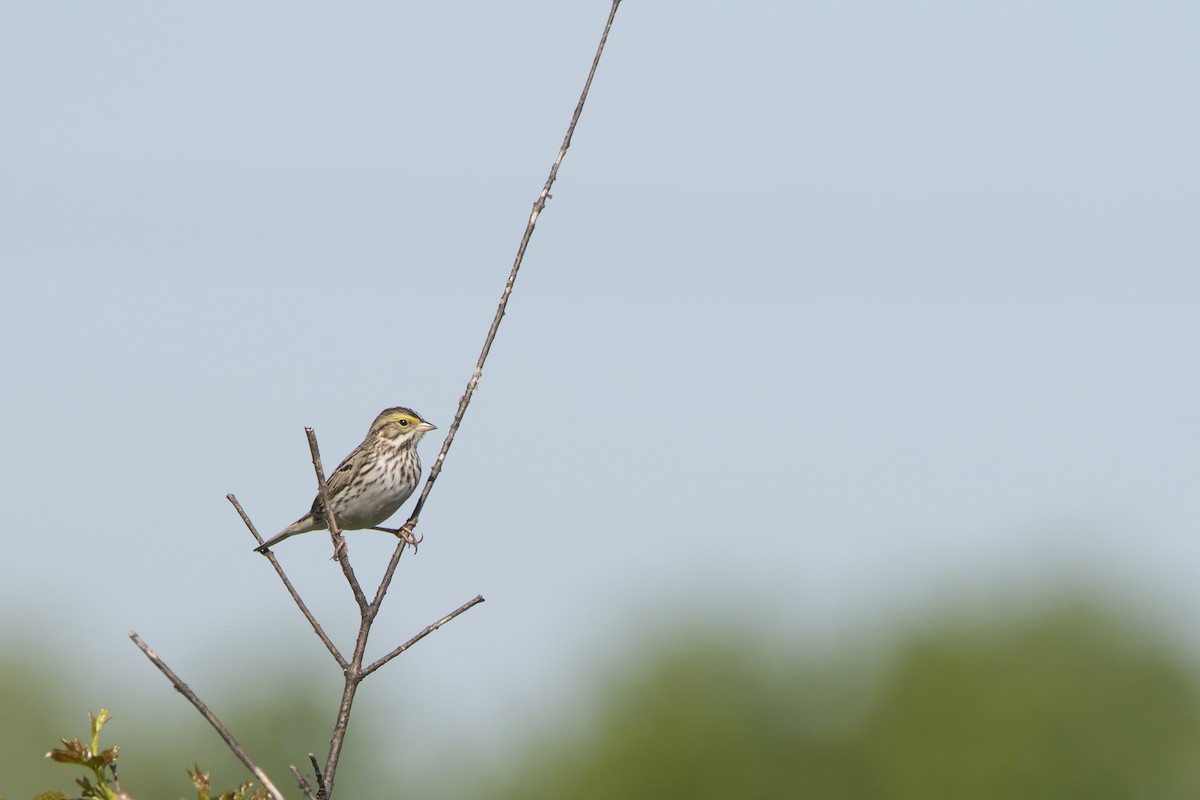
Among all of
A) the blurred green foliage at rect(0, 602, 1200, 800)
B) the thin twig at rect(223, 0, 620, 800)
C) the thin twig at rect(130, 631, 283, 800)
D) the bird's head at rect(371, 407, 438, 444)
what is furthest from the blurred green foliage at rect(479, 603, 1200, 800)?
the thin twig at rect(130, 631, 283, 800)

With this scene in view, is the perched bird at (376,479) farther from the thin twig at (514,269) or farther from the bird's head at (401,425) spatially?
the thin twig at (514,269)

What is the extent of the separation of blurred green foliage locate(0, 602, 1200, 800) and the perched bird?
122ft

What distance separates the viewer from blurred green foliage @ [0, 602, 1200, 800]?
52.3 metres

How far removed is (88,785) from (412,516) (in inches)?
73.8

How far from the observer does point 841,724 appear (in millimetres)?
54969

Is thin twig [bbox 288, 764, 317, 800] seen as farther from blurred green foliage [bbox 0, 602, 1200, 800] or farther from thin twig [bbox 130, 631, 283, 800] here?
blurred green foliage [bbox 0, 602, 1200, 800]

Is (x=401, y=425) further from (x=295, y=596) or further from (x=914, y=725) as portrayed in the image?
(x=914, y=725)

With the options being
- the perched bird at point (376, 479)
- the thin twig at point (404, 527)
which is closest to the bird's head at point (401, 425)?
the perched bird at point (376, 479)

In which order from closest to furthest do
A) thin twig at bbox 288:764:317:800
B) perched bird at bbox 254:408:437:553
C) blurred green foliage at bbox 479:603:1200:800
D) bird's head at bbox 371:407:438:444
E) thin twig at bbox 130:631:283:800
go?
thin twig at bbox 130:631:283:800 < thin twig at bbox 288:764:317:800 < perched bird at bbox 254:408:437:553 < bird's head at bbox 371:407:438:444 < blurred green foliage at bbox 479:603:1200:800

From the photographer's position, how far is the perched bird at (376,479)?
13414 millimetres

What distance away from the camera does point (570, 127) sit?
532 centimetres

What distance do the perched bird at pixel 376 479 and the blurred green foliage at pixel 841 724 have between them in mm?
37073

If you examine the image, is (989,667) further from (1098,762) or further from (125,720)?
(125,720)

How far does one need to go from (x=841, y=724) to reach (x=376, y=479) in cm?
4326
